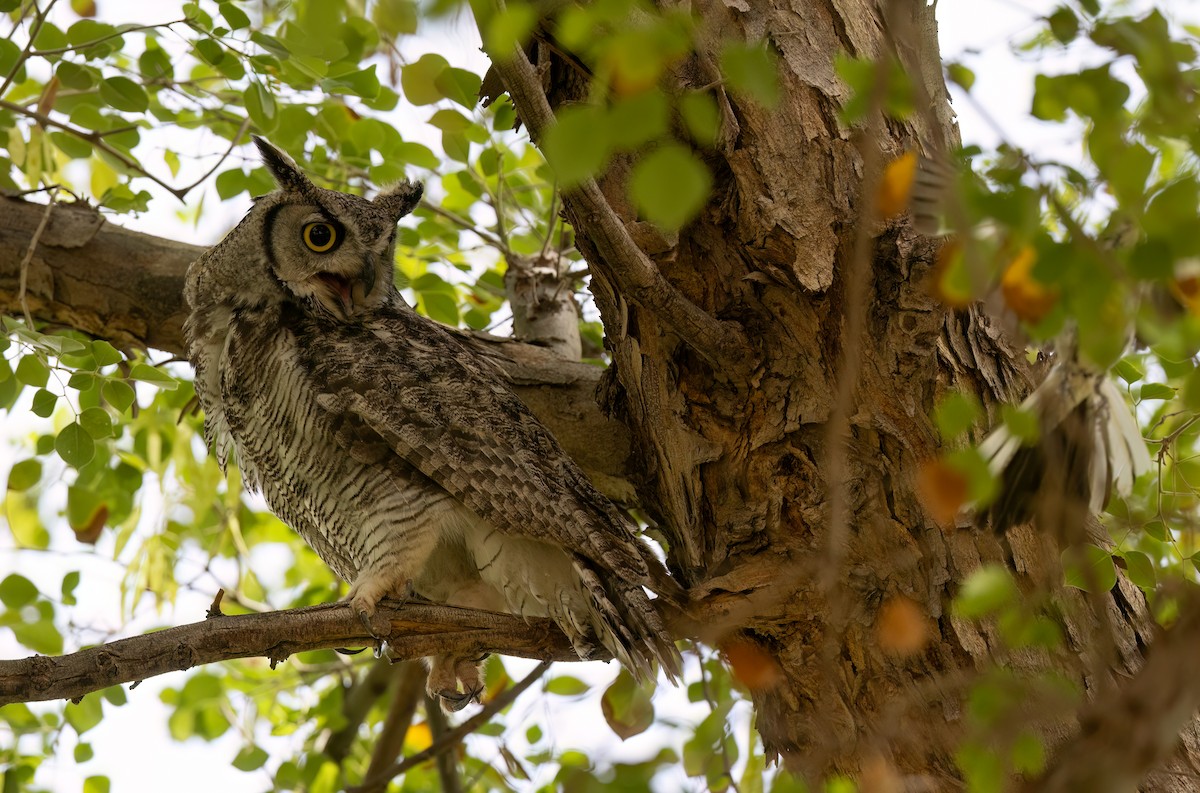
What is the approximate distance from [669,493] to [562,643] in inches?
15.2

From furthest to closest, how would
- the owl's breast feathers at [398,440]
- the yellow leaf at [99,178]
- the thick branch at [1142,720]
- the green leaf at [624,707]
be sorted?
the yellow leaf at [99,178]
the green leaf at [624,707]
the owl's breast feathers at [398,440]
the thick branch at [1142,720]

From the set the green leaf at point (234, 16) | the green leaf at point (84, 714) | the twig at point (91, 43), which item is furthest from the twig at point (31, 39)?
the green leaf at point (84, 714)

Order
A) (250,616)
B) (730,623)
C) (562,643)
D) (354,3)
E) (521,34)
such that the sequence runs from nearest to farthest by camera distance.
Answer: (521,34)
(730,623)
(250,616)
(562,643)
(354,3)

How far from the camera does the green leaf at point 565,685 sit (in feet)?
8.90

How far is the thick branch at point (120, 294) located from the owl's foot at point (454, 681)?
1.80 feet

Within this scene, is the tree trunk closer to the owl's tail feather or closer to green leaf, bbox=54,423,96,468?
the owl's tail feather

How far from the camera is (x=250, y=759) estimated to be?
3102 mm

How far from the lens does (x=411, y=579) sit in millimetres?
2258

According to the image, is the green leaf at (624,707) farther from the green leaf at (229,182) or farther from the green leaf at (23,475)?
the green leaf at (229,182)

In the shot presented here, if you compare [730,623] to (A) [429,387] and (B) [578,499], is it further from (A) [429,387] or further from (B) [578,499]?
(A) [429,387]

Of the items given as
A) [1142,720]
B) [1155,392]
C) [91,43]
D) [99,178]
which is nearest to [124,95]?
[91,43]

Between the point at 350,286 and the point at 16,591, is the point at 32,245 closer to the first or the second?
the point at 350,286

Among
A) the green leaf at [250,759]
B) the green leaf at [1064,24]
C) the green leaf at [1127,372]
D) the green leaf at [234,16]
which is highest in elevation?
the green leaf at [234,16]

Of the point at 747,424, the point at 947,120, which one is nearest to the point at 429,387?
A: the point at 747,424
